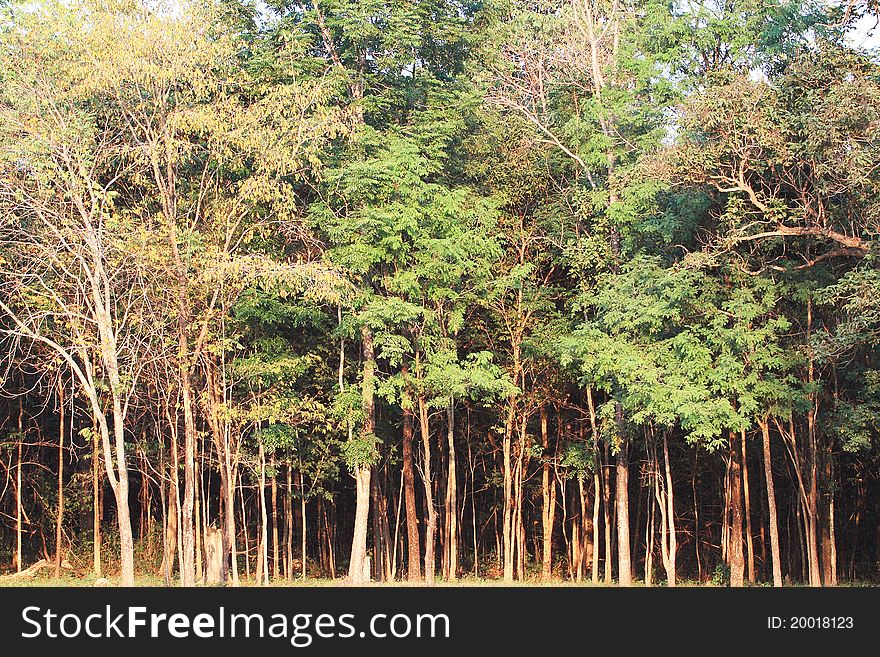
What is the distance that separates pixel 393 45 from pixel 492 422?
1109cm

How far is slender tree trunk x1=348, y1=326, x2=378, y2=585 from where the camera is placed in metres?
21.8

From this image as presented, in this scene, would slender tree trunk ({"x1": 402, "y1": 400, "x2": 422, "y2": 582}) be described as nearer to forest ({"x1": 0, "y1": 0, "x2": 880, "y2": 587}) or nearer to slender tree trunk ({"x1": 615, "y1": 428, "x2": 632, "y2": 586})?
forest ({"x1": 0, "y1": 0, "x2": 880, "y2": 587})

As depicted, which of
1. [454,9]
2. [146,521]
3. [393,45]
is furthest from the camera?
[146,521]

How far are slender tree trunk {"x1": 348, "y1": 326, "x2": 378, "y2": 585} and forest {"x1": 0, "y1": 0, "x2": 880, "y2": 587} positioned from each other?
0.10 m

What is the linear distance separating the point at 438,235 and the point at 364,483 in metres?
5.48

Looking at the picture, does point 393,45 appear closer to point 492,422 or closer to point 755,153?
point 755,153

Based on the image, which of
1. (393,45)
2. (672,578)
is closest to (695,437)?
(672,578)

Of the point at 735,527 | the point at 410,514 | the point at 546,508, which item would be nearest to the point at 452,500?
the point at 410,514

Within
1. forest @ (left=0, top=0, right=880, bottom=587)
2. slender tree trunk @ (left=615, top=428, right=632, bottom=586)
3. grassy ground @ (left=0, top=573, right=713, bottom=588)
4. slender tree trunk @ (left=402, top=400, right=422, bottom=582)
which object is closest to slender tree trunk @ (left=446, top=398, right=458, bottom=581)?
forest @ (left=0, top=0, right=880, bottom=587)

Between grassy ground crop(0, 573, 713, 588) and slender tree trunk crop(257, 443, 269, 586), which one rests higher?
slender tree trunk crop(257, 443, 269, 586)

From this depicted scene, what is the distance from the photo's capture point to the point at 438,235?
72.0 ft

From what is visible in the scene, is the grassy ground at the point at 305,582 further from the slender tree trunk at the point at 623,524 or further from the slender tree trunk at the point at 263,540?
the slender tree trunk at the point at 623,524

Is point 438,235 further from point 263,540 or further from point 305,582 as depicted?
point 305,582

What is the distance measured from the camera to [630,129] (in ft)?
74.8
